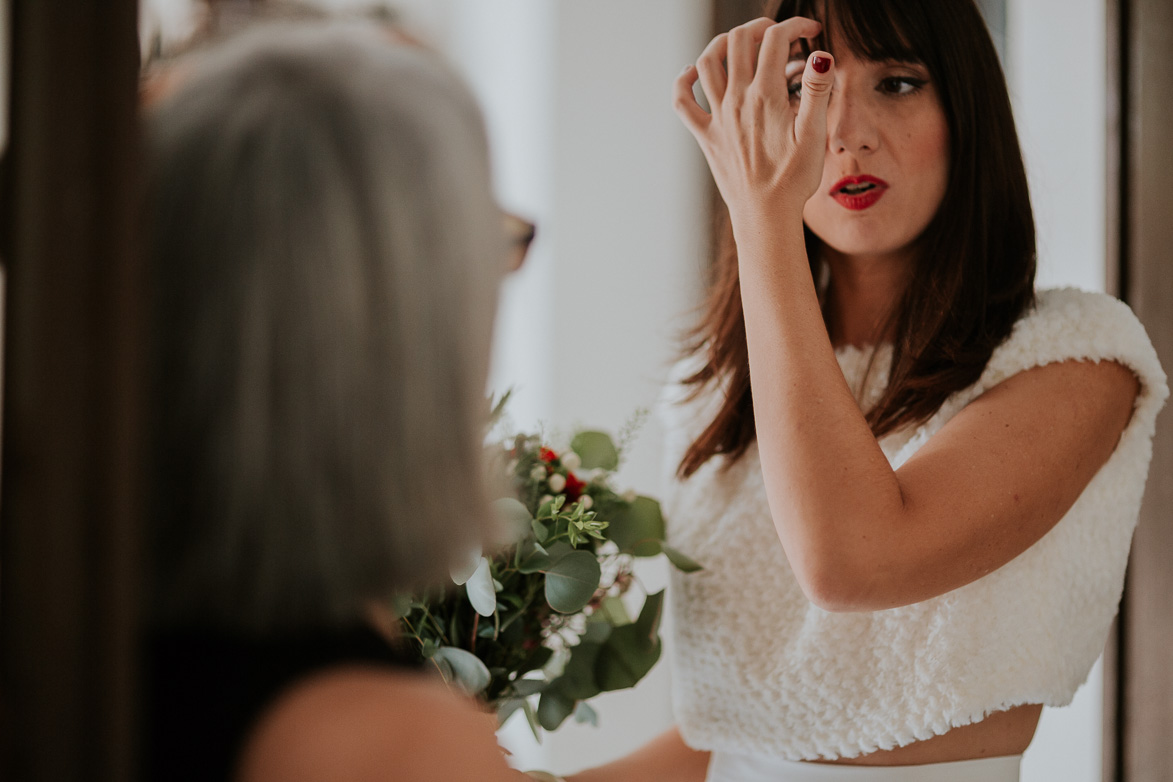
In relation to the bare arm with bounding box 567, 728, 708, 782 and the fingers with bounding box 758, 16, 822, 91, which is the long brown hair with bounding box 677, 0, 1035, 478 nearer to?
the fingers with bounding box 758, 16, 822, 91

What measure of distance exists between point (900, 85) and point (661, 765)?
2.25 feet

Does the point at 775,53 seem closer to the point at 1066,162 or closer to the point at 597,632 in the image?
the point at 597,632

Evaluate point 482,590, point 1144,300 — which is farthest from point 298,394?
point 1144,300

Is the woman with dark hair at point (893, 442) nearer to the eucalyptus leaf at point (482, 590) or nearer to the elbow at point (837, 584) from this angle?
the elbow at point (837, 584)

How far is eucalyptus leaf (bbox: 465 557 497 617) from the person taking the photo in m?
0.66

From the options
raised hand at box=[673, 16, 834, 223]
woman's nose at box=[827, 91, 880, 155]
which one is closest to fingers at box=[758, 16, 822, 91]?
raised hand at box=[673, 16, 834, 223]

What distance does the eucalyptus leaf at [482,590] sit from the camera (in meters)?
0.66

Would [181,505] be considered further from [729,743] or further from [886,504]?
[729,743]

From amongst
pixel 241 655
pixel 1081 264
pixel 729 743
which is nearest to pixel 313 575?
pixel 241 655

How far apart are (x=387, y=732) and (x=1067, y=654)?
25.1 inches

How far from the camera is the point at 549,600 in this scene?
70 centimetres

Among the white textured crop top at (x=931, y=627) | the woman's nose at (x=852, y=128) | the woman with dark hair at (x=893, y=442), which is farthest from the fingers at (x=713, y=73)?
the white textured crop top at (x=931, y=627)

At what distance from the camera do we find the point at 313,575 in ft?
1.18

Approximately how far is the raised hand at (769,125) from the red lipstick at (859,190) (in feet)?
0.41
